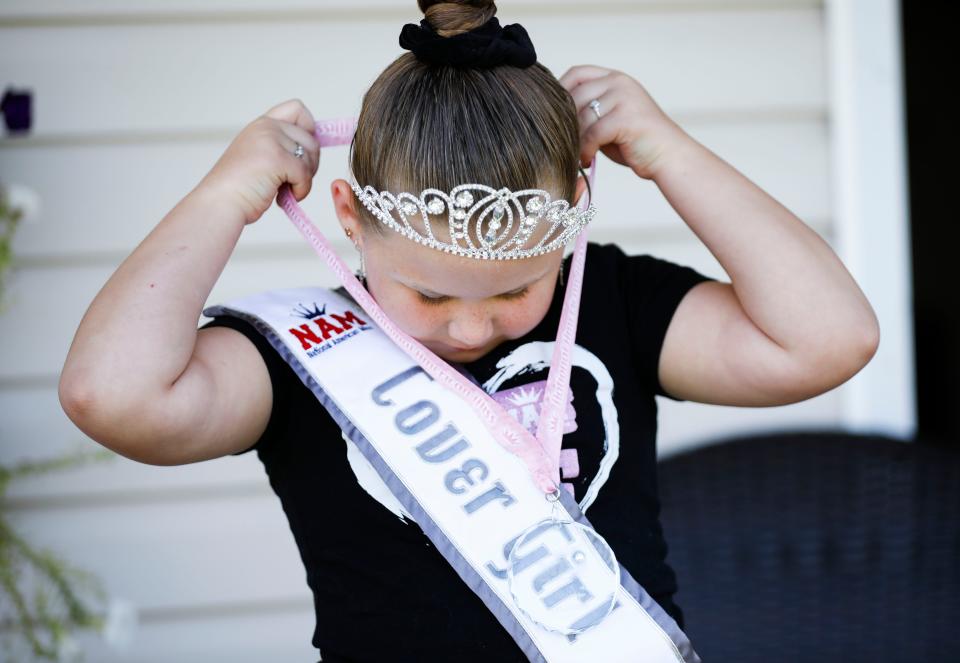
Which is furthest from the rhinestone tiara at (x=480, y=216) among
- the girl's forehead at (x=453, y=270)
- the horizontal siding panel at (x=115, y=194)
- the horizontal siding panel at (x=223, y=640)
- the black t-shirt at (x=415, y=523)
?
the horizontal siding panel at (x=223, y=640)

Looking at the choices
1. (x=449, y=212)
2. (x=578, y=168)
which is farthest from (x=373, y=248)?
(x=578, y=168)

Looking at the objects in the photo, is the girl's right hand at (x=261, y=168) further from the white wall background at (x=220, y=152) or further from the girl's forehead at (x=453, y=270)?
the white wall background at (x=220, y=152)

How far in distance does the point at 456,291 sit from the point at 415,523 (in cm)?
33

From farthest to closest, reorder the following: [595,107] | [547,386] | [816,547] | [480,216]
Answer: [816,547] → [595,107] → [547,386] → [480,216]

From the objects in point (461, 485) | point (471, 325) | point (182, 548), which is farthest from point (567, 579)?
point (182, 548)

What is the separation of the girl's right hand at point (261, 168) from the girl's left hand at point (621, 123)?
0.38 metres

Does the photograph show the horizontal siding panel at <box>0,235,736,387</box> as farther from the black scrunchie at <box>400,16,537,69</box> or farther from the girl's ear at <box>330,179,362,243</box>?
the black scrunchie at <box>400,16,537,69</box>

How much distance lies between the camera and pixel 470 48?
129 centimetres

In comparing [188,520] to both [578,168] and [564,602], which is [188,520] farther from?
[578,168]

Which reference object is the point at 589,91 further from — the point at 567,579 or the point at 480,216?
the point at 567,579

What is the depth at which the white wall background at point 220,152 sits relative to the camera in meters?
2.41

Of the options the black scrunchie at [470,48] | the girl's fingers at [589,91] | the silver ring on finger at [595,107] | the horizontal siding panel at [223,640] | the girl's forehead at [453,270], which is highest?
the black scrunchie at [470,48]

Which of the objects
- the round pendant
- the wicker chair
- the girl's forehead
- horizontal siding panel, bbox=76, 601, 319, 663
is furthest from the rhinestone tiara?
horizontal siding panel, bbox=76, 601, 319, 663

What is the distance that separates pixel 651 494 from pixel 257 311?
595mm
